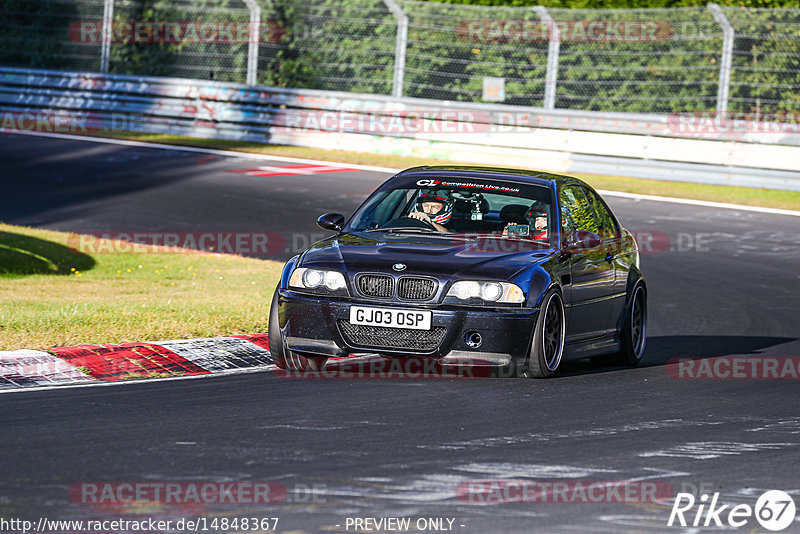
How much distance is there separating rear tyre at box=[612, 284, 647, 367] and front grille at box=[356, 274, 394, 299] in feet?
8.32

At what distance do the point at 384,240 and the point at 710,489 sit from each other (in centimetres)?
376

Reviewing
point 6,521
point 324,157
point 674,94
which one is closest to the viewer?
point 6,521

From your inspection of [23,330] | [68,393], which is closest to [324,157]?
[23,330]

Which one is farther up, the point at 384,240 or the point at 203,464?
the point at 384,240

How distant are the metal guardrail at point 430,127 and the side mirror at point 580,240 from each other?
12.8 m

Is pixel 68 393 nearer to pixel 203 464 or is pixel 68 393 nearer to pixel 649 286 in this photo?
pixel 203 464

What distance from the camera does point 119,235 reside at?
1695 cm

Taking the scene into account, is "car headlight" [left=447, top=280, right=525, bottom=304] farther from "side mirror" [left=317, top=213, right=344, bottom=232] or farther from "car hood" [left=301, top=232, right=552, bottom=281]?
"side mirror" [left=317, top=213, right=344, bottom=232]

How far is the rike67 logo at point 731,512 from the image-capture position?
533cm

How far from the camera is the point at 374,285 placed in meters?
8.49
